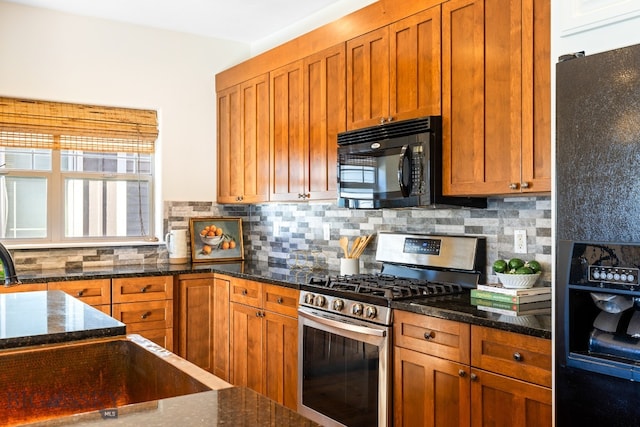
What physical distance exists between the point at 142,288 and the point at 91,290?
341 mm

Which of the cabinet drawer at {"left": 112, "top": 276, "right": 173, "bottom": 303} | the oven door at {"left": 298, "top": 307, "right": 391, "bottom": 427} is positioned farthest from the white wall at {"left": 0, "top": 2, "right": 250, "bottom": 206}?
the oven door at {"left": 298, "top": 307, "right": 391, "bottom": 427}

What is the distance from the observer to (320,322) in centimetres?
301

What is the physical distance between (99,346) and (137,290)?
231 cm

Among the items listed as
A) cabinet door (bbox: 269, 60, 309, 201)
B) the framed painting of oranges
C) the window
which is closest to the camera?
cabinet door (bbox: 269, 60, 309, 201)

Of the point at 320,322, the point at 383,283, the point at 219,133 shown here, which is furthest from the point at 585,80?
the point at 219,133

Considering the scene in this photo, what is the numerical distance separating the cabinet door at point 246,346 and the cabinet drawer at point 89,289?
851mm

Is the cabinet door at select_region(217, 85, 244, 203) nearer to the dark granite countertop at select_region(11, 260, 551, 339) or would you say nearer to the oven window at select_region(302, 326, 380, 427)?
the dark granite countertop at select_region(11, 260, 551, 339)

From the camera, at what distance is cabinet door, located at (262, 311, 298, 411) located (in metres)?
3.37

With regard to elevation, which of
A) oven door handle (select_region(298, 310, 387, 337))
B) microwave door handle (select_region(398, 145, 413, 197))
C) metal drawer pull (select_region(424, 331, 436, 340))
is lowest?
oven door handle (select_region(298, 310, 387, 337))

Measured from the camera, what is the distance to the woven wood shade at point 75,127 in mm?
4145

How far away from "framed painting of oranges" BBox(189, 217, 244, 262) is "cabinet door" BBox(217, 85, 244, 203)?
0.21m

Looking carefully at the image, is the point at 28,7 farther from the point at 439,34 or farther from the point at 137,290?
→ the point at 439,34

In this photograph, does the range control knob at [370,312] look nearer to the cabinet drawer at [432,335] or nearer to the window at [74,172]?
the cabinet drawer at [432,335]

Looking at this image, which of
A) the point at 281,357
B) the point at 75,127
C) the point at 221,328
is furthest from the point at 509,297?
the point at 75,127
